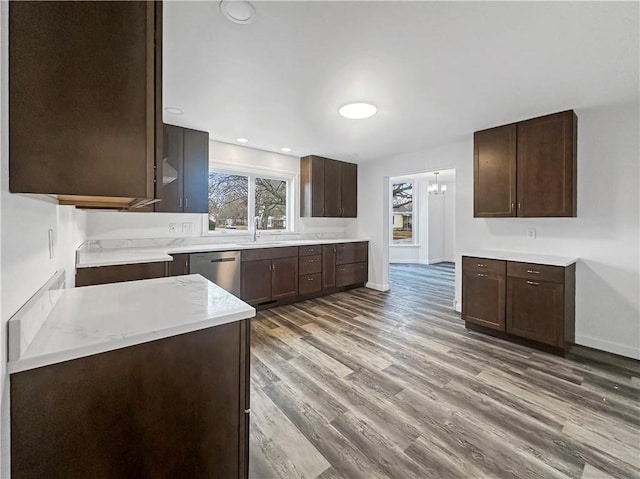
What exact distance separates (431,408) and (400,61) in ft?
7.76

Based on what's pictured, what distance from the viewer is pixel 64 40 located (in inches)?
29.3

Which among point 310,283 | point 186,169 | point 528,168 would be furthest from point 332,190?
point 528,168

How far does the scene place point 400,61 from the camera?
77.6 inches

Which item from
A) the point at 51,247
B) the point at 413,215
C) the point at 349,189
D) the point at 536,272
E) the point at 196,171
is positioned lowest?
the point at 536,272

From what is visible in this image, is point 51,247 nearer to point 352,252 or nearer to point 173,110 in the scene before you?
point 173,110

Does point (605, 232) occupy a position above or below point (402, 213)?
below

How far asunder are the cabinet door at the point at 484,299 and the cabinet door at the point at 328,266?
2040 mm

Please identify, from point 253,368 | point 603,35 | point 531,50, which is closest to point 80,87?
point 253,368

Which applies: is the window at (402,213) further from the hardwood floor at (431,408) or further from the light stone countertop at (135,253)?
the hardwood floor at (431,408)

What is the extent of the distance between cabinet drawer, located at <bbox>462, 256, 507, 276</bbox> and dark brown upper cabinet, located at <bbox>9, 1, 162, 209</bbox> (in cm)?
326

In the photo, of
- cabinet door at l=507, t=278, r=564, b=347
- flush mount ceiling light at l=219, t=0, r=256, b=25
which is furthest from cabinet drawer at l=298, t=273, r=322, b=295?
flush mount ceiling light at l=219, t=0, r=256, b=25

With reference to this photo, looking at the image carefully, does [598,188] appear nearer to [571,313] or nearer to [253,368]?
[571,313]

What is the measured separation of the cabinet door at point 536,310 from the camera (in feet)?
8.69

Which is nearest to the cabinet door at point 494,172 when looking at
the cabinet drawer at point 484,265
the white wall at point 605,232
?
the white wall at point 605,232
